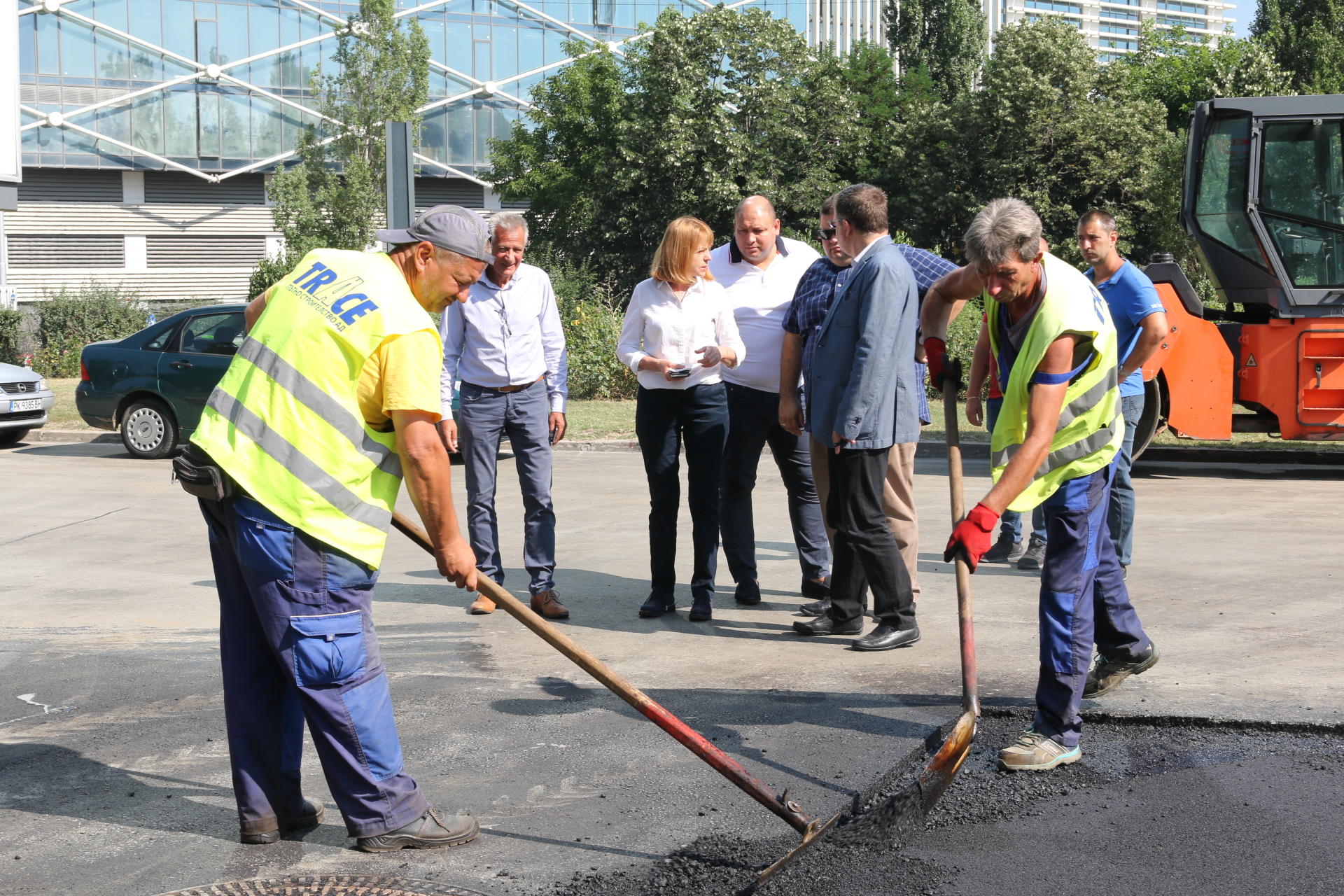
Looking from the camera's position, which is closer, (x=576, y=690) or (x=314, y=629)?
(x=314, y=629)

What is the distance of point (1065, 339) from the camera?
3.78 m

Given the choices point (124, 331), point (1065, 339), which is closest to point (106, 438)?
point (124, 331)

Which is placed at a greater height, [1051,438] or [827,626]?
[1051,438]

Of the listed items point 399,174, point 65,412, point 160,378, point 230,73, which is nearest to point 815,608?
point 399,174

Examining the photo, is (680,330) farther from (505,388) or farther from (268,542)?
(268,542)

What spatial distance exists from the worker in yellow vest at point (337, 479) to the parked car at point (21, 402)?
39.2 feet

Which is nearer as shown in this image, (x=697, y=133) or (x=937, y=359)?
(x=937, y=359)

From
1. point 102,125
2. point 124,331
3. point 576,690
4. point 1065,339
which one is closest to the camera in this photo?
point 1065,339

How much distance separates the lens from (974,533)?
3.80 metres

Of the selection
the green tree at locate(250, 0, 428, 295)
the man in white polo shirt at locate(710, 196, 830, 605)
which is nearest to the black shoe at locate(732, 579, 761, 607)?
the man in white polo shirt at locate(710, 196, 830, 605)

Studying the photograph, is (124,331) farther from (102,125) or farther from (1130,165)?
(1130,165)

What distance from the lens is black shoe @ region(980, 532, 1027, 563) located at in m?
7.31

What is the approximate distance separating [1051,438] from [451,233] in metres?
1.92

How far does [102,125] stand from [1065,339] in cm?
4144
